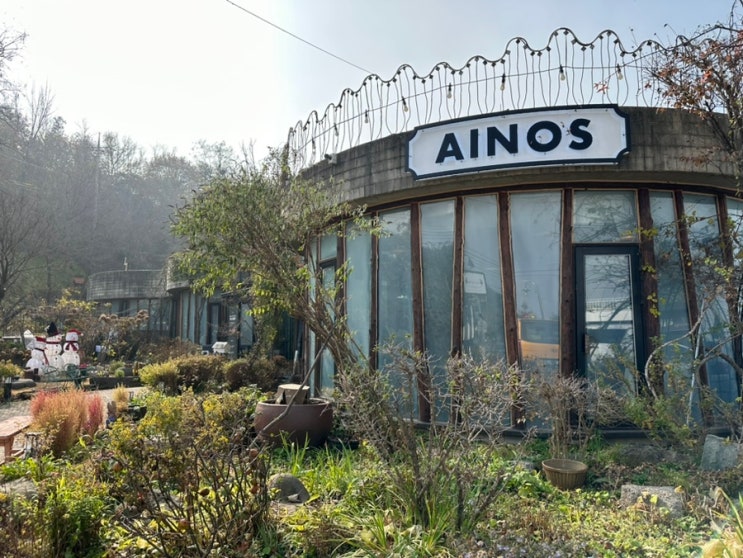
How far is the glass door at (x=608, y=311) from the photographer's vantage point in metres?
6.31

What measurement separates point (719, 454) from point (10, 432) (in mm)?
6816

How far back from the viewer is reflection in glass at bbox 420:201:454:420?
22.7ft

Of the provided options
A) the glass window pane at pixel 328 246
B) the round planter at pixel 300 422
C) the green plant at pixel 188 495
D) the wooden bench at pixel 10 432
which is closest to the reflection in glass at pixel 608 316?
the round planter at pixel 300 422

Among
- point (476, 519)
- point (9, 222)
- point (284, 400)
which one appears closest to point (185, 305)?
point (9, 222)

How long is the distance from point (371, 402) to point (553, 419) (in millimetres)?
2106

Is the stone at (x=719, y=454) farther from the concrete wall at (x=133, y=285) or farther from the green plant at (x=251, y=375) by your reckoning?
the concrete wall at (x=133, y=285)

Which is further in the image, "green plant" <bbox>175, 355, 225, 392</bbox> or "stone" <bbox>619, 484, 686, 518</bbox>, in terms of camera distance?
"green plant" <bbox>175, 355, 225, 392</bbox>

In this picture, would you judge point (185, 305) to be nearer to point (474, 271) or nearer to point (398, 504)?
point (474, 271)

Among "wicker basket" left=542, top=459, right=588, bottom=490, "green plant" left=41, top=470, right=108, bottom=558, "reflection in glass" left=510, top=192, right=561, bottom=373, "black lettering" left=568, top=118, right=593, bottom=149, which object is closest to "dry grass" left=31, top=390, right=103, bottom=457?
"green plant" left=41, top=470, right=108, bottom=558

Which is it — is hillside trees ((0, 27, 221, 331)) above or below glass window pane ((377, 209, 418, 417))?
above

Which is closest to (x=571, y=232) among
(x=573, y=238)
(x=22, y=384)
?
(x=573, y=238)

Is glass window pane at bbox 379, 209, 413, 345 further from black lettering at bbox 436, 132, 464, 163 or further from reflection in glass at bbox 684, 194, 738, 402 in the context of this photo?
reflection in glass at bbox 684, 194, 738, 402

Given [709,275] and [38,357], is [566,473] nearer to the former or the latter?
[709,275]

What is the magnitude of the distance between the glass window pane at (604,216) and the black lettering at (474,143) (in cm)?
131
